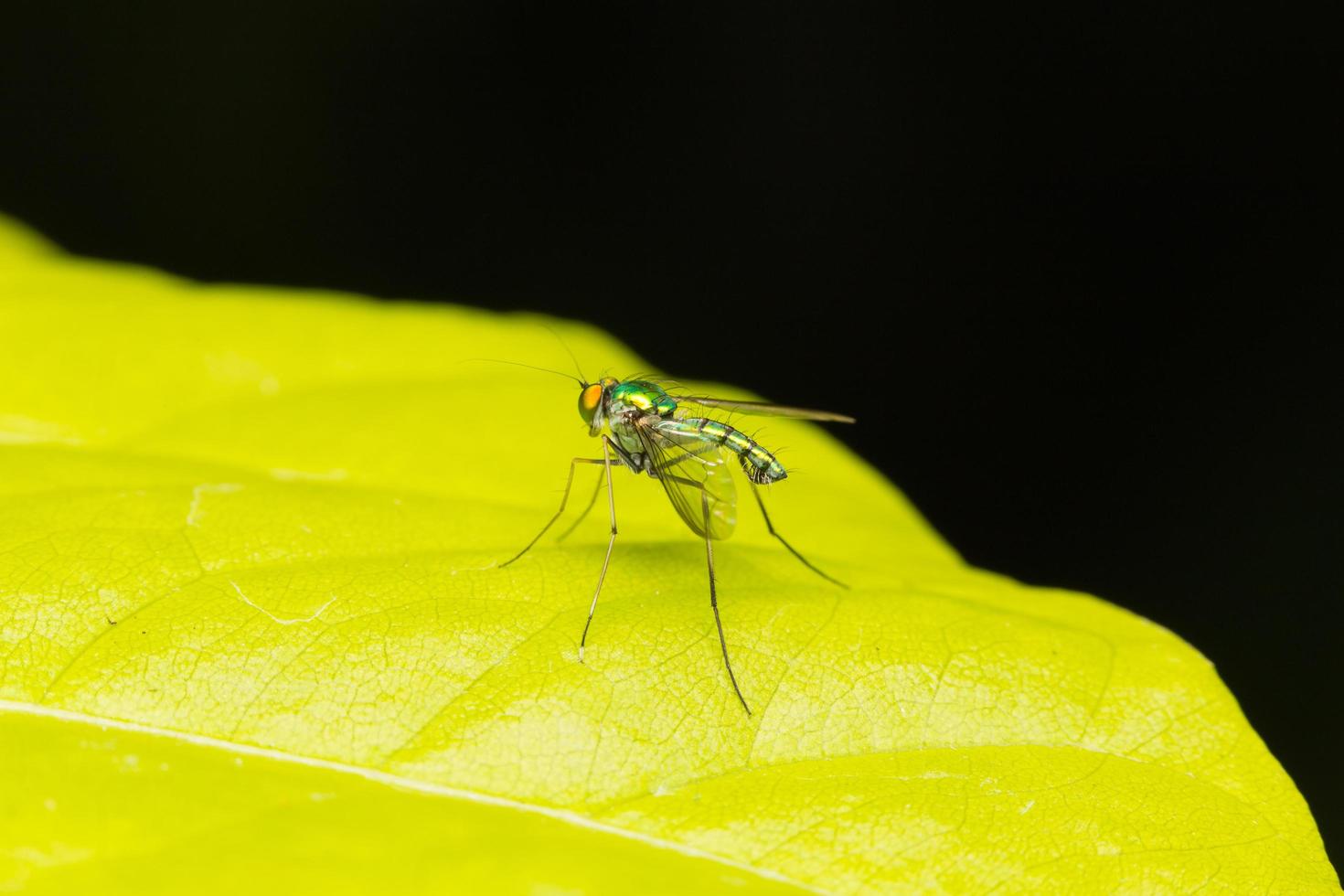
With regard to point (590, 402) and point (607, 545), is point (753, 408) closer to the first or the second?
point (590, 402)

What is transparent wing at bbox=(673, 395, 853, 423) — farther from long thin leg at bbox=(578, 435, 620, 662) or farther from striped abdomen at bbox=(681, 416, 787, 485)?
long thin leg at bbox=(578, 435, 620, 662)

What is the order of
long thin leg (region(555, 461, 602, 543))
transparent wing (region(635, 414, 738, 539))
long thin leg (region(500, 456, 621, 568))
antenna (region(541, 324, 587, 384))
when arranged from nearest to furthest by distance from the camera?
long thin leg (region(500, 456, 621, 568)) < long thin leg (region(555, 461, 602, 543)) < transparent wing (region(635, 414, 738, 539)) < antenna (region(541, 324, 587, 384))

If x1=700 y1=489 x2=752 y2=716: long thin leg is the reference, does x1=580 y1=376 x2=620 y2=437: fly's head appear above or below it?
above

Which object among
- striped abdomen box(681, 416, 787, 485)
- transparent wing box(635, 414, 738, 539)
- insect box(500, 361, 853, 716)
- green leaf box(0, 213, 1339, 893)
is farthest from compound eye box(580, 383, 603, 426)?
green leaf box(0, 213, 1339, 893)

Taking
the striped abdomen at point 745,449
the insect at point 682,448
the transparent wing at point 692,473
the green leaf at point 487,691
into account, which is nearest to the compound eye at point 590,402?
the insect at point 682,448

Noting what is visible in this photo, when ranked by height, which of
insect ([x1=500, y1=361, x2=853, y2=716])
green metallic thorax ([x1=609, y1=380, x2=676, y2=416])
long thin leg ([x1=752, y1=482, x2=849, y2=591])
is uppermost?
green metallic thorax ([x1=609, y1=380, x2=676, y2=416])
